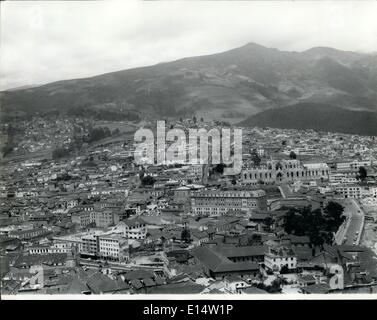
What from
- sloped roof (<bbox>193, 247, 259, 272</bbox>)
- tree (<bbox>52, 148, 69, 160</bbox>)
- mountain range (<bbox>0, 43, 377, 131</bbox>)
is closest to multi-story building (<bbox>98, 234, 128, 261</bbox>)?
sloped roof (<bbox>193, 247, 259, 272</bbox>)

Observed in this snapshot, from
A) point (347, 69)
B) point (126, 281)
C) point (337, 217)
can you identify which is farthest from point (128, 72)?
point (126, 281)

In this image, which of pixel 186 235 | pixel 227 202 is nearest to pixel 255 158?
pixel 227 202

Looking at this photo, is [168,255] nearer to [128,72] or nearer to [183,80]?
[128,72]

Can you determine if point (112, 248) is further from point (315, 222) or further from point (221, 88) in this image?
point (221, 88)

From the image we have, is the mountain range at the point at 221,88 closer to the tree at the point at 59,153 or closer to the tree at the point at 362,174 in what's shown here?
the tree at the point at 59,153

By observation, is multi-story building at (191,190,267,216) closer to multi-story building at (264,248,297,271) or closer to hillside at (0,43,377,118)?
hillside at (0,43,377,118)
